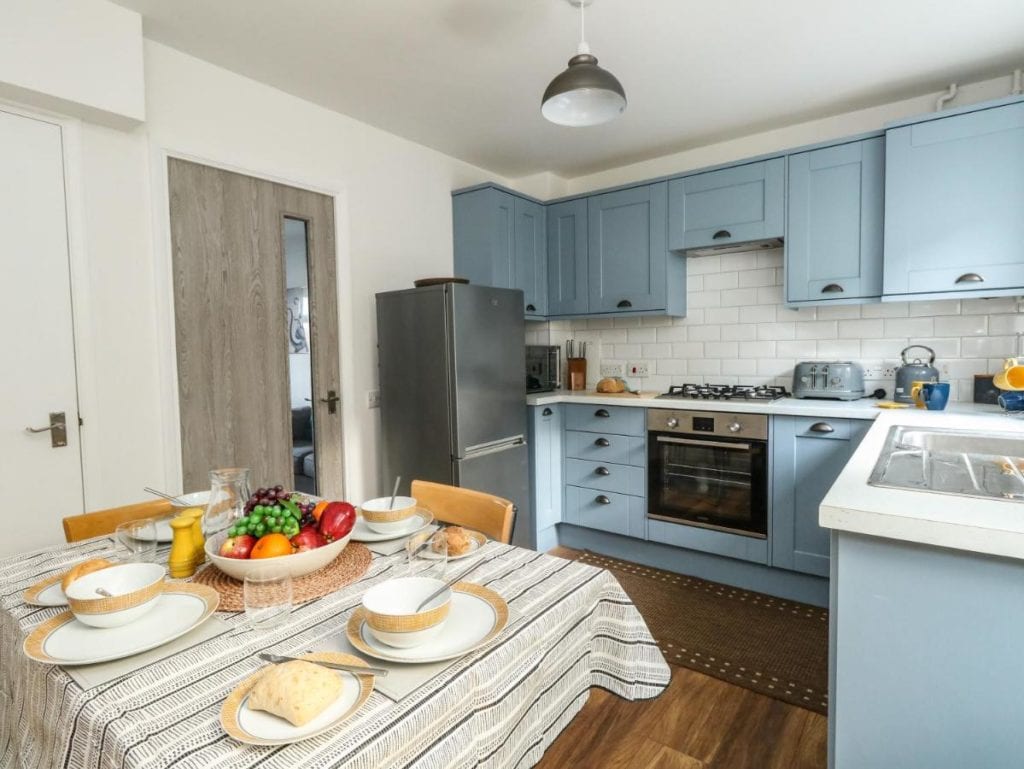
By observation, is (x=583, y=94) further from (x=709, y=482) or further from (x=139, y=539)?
(x=709, y=482)

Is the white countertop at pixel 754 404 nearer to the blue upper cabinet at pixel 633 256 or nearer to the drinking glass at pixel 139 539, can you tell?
the blue upper cabinet at pixel 633 256

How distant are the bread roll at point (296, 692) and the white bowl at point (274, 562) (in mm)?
251

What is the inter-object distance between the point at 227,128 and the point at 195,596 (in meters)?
2.17

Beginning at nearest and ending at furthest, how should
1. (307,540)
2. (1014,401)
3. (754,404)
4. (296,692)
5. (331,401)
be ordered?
(296,692)
(307,540)
(1014,401)
(754,404)
(331,401)

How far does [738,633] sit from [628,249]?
2.16m

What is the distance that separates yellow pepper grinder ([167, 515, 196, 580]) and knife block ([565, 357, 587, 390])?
2.88 m

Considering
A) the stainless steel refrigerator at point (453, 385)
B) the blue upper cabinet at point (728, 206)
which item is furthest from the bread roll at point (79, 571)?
the blue upper cabinet at point (728, 206)

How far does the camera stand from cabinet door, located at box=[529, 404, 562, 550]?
3.29 metres

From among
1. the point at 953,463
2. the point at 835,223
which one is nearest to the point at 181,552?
the point at 953,463

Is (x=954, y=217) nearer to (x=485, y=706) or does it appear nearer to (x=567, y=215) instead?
(x=567, y=215)

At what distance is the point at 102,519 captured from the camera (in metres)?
1.58

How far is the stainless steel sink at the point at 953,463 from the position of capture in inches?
47.6

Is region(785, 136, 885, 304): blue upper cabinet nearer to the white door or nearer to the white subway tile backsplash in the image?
the white subway tile backsplash

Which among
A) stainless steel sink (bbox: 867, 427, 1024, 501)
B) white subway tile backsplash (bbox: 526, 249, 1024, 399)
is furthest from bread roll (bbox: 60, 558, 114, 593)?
white subway tile backsplash (bbox: 526, 249, 1024, 399)
